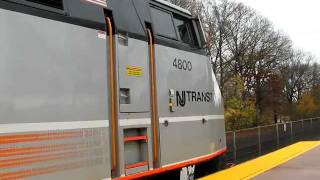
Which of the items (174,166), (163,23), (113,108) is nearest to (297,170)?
(174,166)

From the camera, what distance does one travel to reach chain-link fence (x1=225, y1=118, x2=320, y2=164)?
56.4 ft

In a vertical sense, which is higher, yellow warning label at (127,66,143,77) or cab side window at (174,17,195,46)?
cab side window at (174,17,195,46)

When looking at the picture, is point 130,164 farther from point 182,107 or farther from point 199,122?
point 199,122

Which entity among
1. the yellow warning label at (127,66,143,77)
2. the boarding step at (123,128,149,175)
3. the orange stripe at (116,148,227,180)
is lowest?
the orange stripe at (116,148,227,180)

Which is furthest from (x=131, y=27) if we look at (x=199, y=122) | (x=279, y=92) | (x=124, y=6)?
(x=279, y=92)

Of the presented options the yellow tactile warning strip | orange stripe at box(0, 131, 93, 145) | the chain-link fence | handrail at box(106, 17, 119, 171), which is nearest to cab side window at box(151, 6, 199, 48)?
handrail at box(106, 17, 119, 171)

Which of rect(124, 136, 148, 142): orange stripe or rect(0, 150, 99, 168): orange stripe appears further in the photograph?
rect(124, 136, 148, 142): orange stripe

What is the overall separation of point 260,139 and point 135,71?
1524 cm

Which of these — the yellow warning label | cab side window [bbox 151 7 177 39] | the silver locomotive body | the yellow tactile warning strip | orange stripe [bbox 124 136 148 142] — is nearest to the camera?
the silver locomotive body

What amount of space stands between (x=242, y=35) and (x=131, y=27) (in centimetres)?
4850

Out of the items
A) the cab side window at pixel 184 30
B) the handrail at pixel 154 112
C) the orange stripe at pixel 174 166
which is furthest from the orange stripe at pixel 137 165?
the cab side window at pixel 184 30

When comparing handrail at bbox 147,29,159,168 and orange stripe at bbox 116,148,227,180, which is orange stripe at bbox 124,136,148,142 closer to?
handrail at bbox 147,29,159,168

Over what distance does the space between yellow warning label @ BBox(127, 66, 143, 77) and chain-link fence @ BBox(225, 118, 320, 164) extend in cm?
1087

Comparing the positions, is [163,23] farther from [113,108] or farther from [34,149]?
[34,149]
